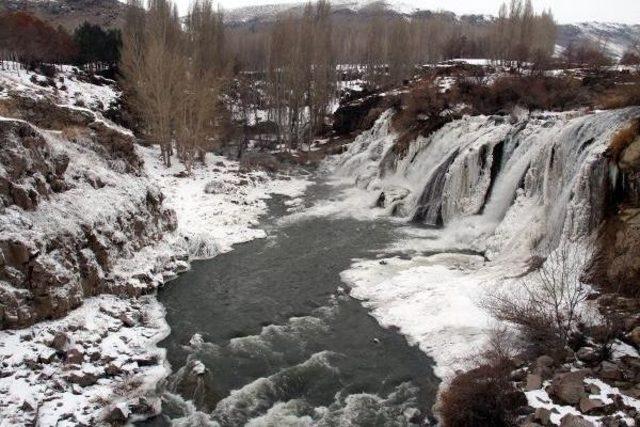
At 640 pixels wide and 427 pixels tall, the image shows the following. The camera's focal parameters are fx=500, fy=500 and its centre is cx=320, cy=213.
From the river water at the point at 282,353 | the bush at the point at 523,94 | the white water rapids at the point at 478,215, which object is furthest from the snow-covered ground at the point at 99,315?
the bush at the point at 523,94

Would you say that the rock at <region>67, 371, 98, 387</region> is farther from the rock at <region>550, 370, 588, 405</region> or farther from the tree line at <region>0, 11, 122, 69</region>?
the tree line at <region>0, 11, 122, 69</region>

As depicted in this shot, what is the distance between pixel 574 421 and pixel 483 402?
5.08ft

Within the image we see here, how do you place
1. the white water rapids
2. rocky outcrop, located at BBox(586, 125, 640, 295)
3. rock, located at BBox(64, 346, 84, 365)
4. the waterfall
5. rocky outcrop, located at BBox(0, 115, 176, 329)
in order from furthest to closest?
the waterfall, the white water rapids, rocky outcrop, located at BBox(586, 125, 640, 295), rocky outcrop, located at BBox(0, 115, 176, 329), rock, located at BBox(64, 346, 84, 365)

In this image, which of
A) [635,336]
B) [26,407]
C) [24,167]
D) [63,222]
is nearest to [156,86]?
[24,167]

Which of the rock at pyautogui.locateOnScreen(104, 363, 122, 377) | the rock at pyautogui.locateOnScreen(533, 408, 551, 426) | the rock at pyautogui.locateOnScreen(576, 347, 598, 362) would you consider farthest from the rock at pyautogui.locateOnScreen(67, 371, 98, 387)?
the rock at pyautogui.locateOnScreen(576, 347, 598, 362)

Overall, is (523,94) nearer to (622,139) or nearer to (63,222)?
(622,139)

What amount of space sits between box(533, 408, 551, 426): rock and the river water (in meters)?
2.25

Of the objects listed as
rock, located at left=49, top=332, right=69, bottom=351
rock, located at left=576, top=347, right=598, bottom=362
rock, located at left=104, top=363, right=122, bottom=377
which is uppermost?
rock, located at left=576, top=347, right=598, bottom=362

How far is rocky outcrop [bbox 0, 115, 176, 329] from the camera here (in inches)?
480

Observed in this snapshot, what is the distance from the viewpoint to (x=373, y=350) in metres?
12.7

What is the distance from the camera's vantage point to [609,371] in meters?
9.01

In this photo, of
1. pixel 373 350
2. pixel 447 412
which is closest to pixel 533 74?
pixel 373 350

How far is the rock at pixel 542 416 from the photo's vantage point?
324 inches

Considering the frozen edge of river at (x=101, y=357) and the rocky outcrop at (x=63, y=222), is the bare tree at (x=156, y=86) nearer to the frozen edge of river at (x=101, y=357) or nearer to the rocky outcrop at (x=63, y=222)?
the rocky outcrop at (x=63, y=222)
